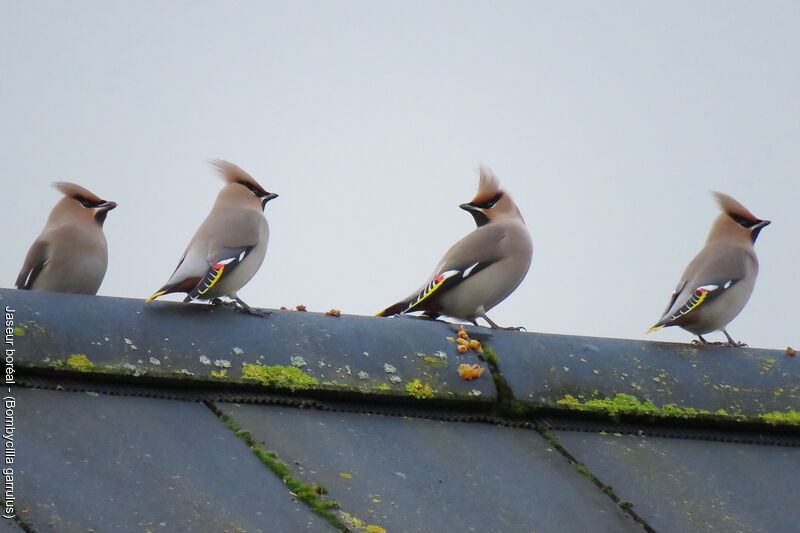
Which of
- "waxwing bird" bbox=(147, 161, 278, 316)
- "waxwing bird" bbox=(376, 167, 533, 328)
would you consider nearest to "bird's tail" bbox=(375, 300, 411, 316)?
"waxwing bird" bbox=(376, 167, 533, 328)

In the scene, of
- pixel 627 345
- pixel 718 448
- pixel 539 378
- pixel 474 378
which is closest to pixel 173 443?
pixel 474 378

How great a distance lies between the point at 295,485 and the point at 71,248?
2758 millimetres

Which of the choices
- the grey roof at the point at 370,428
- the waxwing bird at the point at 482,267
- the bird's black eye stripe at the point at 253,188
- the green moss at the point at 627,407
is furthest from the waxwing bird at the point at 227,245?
the green moss at the point at 627,407

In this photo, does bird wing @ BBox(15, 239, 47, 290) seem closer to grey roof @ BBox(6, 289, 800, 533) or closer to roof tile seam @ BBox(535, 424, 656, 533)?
grey roof @ BBox(6, 289, 800, 533)

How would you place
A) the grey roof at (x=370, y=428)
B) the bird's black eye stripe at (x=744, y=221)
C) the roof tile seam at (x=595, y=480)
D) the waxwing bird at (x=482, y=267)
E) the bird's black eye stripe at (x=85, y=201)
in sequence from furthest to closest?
the bird's black eye stripe at (x=744, y=221) < the waxwing bird at (x=482, y=267) < the bird's black eye stripe at (x=85, y=201) < the roof tile seam at (x=595, y=480) < the grey roof at (x=370, y=428)

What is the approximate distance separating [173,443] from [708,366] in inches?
57.6

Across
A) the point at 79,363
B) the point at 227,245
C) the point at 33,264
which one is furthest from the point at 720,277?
the point at 79,363

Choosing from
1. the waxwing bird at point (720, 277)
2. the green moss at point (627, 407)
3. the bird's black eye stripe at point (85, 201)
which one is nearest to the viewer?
the green moss at point (627, 407)

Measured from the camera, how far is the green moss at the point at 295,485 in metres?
1.81

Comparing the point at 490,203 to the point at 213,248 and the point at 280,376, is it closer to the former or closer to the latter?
the point at 213,248

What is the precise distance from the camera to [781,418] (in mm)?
2646

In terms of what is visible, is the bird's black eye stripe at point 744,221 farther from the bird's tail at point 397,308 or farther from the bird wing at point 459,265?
the bird's tail at point 397,308

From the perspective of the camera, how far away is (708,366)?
287 centimetres

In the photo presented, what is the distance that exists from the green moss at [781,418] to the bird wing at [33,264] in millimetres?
2822
